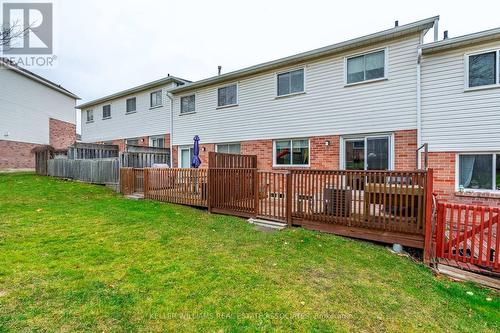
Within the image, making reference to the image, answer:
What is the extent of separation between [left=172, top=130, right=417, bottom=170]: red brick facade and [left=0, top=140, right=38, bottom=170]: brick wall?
55.3 ft

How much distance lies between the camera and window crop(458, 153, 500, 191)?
7.01 m

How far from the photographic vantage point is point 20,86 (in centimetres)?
2100

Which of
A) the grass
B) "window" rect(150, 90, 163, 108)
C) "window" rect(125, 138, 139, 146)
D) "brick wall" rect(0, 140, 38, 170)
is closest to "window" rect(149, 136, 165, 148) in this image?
"window" rect(125, 138, 139, 146)

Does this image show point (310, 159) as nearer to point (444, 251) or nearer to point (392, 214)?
point (392, 214)

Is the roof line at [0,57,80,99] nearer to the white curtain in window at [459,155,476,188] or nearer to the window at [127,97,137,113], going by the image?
the window at [127,97,137,113]

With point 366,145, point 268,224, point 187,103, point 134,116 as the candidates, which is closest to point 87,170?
point 134,116

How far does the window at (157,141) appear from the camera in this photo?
52.1 ft

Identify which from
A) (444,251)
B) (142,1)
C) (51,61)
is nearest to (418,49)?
(444,251)

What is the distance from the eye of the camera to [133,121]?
17.4 m

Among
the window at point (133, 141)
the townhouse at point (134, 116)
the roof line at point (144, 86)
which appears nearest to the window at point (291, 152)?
the townhouse at point (134, 116)

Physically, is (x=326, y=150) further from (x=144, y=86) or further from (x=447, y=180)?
(x=144, y=86)

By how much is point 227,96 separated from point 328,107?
5219 mm

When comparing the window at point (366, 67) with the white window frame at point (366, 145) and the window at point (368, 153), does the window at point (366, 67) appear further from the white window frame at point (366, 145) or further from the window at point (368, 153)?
the window at point (368, 153)

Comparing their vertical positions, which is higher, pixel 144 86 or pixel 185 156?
pixel 144 86
